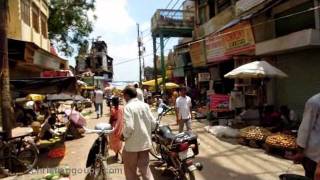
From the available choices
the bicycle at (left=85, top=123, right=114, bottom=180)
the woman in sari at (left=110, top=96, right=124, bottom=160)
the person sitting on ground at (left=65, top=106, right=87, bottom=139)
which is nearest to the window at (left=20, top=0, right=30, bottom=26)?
the person sitting on ground at (left=65, top=106, right=87, bottom=139)

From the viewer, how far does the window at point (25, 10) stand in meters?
19.4

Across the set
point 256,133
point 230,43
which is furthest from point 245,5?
point 256,133

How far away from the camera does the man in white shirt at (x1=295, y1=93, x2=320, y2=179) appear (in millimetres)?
4840

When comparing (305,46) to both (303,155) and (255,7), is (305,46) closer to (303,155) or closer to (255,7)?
(255,7)

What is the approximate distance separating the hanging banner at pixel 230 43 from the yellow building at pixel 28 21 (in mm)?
8903

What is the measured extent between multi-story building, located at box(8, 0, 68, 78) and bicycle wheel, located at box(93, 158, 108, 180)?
560 centimetres

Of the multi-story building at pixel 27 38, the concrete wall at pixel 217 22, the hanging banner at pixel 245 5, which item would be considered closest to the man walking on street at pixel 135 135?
the multi-story building at pixel 27 38

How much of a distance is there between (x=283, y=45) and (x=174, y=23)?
18605mm

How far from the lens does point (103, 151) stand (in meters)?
8.08

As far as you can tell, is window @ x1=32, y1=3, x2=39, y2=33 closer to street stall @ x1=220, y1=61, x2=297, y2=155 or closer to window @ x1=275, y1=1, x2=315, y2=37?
street stall @ x1=220, y1=61, x2=297, y2=155

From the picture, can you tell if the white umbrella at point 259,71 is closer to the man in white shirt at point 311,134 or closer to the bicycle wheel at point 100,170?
the bicycle wheel at point 100,170

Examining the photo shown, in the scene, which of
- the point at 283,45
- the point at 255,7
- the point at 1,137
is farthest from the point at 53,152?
the point at 255,7

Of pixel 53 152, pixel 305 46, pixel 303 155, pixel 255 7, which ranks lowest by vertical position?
pixel 53 152

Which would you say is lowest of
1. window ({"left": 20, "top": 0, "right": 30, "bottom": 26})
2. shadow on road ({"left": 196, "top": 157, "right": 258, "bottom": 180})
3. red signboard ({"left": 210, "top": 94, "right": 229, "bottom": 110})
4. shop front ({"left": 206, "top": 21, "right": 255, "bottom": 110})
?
shadow on road ({"left": 196, "top": 157, "right": 258, "bottom": 180})
